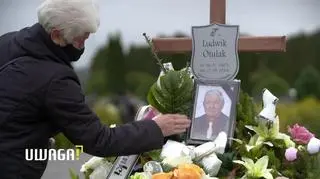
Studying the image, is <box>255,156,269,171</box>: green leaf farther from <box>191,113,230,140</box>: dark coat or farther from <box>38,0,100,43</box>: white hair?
<box>38,0,100,43</box>: white hair

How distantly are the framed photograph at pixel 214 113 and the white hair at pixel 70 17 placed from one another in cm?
61

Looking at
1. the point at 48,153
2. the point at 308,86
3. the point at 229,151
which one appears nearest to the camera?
the point at 48,153

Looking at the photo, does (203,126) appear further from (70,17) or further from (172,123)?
(70,17)

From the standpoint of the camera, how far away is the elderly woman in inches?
91.5

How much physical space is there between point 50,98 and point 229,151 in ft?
2.59

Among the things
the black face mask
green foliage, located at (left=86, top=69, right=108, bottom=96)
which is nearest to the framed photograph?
the black face mask

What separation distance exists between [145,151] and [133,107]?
17531 millimetres

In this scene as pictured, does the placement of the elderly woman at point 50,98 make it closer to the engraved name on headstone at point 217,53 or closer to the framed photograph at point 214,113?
the framed photograph at point 214,113

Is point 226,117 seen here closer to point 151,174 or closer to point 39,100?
point 151,174

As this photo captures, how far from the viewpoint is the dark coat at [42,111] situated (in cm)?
232

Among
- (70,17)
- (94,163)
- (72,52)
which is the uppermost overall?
(70,17)

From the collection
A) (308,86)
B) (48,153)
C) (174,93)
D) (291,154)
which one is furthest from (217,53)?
(308,86)

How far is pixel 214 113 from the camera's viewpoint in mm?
2709

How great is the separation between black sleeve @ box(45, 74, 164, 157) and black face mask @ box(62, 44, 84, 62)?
4.7 inches
